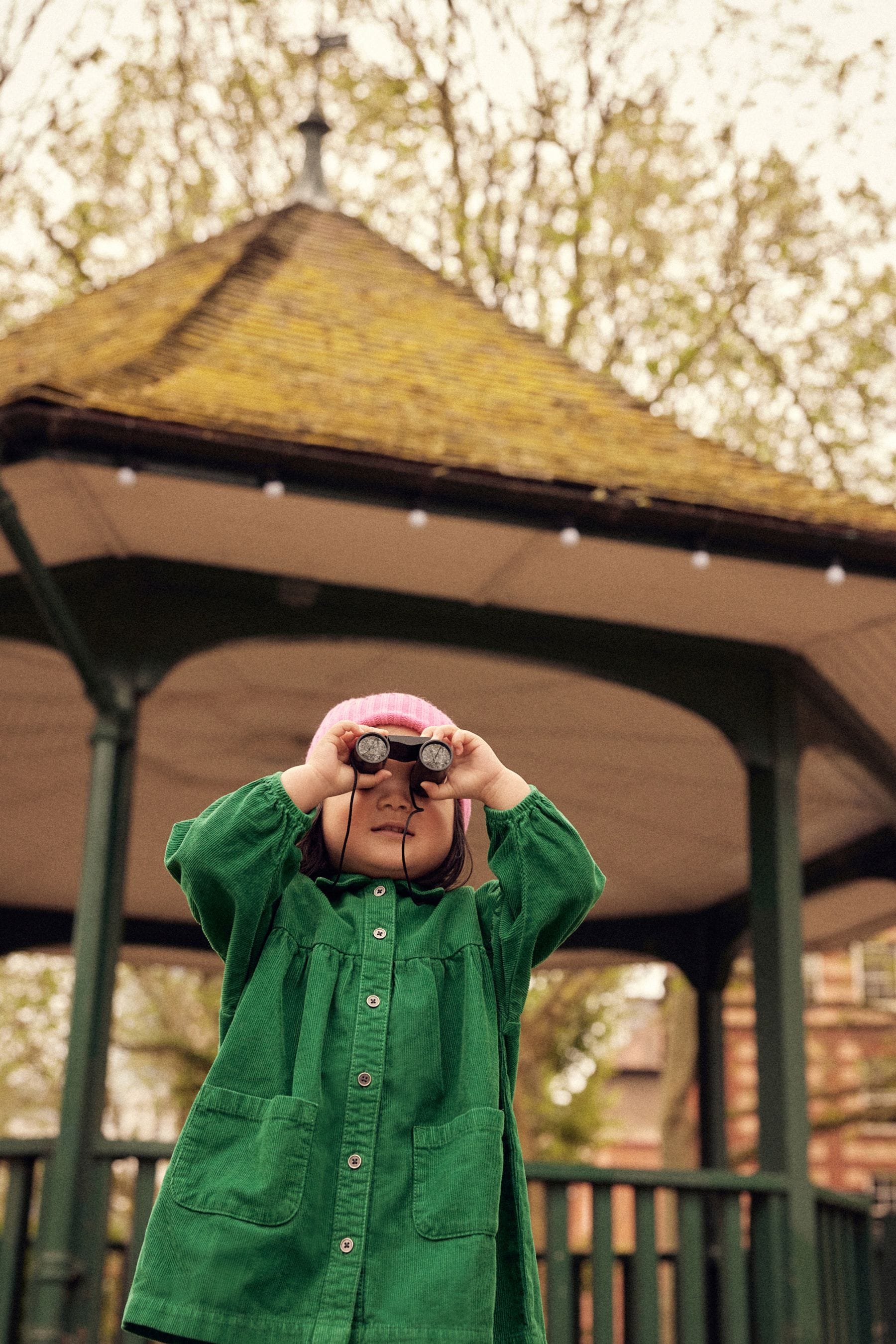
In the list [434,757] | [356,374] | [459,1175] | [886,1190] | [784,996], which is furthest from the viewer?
[886,1190]

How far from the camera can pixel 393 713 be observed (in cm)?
259

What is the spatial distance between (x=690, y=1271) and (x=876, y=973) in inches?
893

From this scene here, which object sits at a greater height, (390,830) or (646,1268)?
(390,830)

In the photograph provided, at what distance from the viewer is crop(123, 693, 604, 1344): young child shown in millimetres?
2082

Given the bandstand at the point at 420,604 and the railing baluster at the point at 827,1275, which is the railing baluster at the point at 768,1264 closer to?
the bandstand at the point at 420,604

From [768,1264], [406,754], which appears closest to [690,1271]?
[768,1264]

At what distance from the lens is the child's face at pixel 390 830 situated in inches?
97.7

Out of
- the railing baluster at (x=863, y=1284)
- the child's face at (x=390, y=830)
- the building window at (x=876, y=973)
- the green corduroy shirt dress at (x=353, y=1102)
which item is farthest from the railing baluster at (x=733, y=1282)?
the building window at (x=876, y=973)

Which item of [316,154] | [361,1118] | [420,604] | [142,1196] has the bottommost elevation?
[142,1196]

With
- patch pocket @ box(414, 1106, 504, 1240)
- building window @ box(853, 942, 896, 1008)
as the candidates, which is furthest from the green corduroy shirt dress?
building window @ box(853, 942, 896, 1008)

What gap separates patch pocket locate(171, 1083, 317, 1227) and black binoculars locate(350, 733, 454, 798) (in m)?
0.53

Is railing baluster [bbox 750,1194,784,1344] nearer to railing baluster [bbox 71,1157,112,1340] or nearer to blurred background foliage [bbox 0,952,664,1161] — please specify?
railing baluster [bbox 71,1157,112,1340]

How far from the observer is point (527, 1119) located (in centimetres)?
1680

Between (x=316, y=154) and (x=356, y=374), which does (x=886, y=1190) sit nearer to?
(x=316, y=154)
